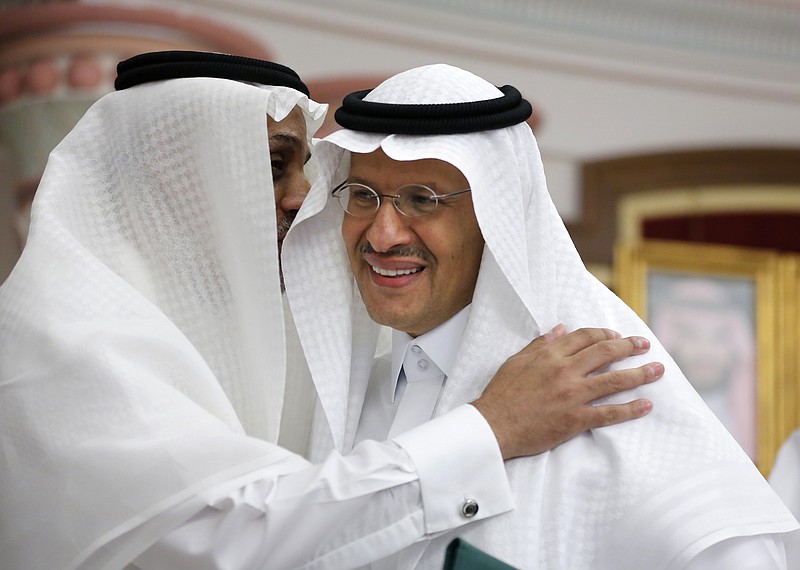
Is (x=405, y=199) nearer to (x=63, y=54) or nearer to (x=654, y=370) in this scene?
Answer: (x=654, y=370)

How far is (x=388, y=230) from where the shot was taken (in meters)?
2.59

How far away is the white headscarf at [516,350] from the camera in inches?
91.7

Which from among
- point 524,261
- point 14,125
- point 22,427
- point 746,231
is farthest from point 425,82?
point 746,231

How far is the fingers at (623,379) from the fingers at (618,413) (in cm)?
3

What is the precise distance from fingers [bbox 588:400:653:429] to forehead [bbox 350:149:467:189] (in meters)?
→ 0.57

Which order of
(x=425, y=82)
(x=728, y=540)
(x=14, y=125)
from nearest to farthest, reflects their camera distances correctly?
(x=728, y=540)
(x=425, y=82)
(x=14, y=125)

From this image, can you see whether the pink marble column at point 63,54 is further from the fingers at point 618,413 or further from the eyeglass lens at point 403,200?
the fingers at point 618,413

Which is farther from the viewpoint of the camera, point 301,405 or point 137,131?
point 301,405

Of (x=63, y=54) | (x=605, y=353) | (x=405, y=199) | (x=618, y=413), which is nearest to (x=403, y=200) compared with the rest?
(x=405, y=199)

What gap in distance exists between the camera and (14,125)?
506cm

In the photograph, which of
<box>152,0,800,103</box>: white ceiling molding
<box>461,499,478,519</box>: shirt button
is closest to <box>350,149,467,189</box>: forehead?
<box>461,499,478,519</box>: shirt button

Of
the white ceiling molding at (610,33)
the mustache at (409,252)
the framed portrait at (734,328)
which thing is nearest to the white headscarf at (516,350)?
the mustache at (409,252)

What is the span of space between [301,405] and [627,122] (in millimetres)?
5013

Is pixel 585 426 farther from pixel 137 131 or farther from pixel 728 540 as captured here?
pixel 137 131
